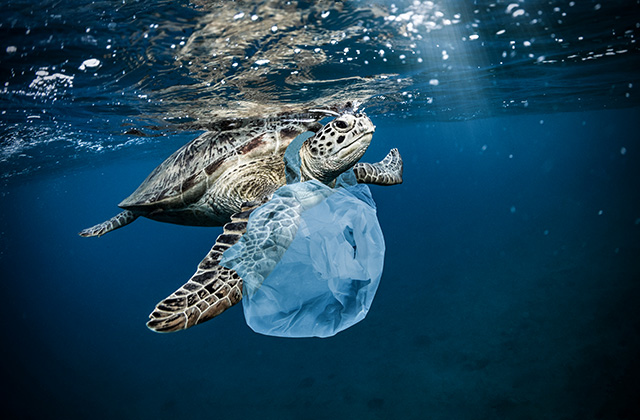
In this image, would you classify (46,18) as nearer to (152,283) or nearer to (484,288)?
(484,288)

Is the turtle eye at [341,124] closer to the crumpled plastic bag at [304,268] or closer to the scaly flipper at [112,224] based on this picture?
the crumpled plastic bag at [304,268]

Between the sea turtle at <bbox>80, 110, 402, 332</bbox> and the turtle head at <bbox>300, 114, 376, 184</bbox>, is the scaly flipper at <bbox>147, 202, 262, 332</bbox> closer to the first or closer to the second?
the sea turtle at <bbox>80, 110, 402, 332</bbox>

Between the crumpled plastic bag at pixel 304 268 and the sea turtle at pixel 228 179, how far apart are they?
0.93ft

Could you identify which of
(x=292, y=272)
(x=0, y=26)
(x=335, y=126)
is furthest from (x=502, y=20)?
(x=0, y=26)

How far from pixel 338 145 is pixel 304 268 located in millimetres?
1334

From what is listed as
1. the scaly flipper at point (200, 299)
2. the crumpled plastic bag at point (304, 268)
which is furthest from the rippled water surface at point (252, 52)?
the scaly flipper at point (200, 299)

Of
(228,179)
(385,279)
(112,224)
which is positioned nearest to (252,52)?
(228,179)

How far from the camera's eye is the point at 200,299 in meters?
2.07

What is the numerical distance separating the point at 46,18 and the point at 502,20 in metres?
5.99

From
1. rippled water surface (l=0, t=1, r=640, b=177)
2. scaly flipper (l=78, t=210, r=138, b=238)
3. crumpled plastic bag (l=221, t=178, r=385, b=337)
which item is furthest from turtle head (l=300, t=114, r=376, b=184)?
scaly flipper (l=78, t=210, r=138, b=238)

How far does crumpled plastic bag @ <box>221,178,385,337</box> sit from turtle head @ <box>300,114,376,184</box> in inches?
33.5

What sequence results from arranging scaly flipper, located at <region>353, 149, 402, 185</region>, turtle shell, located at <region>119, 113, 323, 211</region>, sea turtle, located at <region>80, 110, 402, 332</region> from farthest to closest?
scaly flipper, located at <region>353, 149, 402, 185</region> < turtle shell, located at <region>119, 113, 323, 211</region> < sea turtle, located at <region>80, 110, 402, 332</region>

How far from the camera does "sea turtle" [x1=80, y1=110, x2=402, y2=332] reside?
2.08m

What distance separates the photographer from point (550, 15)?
4633 mm
